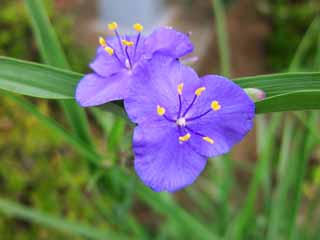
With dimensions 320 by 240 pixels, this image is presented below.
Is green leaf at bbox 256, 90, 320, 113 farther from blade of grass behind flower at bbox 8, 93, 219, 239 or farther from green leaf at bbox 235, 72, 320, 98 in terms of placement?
blade of grass behind flower at bbox 8, 93, 219, 239

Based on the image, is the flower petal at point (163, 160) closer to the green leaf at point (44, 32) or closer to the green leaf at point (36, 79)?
the green leaf at point (36, 79)

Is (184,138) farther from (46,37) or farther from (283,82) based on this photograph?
(46,37)

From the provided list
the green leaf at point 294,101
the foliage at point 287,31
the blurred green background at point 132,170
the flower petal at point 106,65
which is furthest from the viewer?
the foliage at point 287,31

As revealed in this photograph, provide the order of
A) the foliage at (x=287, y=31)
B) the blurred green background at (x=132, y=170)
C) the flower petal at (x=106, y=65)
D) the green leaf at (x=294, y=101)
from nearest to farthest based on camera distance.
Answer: the green leaf at (x=294, y=101) < the flower petal at (x=106, y=65) < the blurred green background at (x=132, y=170) < the foliage at (x=287, y=31)

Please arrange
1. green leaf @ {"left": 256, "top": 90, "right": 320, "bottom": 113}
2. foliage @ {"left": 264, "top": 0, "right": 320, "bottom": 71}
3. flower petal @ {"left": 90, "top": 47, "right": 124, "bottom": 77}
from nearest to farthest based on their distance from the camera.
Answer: green leaf @ {"left": 256, "top": 90, "right": 320, "bottom": 113} → flower petal @ {"left": 90, "top": 47, "right": 124, "bottom": 77} → foliage @ {"left": 264, "top": 0, "right": 320, "bottom": 71}

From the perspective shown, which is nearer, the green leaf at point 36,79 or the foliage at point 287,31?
the green leaf at point 36,79

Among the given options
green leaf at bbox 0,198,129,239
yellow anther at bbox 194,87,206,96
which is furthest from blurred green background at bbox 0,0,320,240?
yellow anther at bbox 194,87,206,96

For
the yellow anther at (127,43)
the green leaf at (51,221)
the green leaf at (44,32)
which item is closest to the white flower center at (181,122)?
the yellow anther at (127,43)

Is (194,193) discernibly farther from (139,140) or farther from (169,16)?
(169,16)

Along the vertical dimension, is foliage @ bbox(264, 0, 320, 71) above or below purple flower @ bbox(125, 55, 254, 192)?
above
